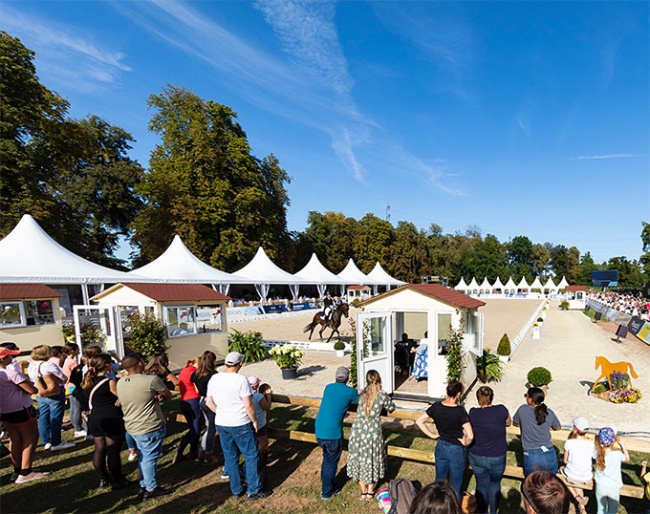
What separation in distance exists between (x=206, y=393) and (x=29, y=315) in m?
13.5

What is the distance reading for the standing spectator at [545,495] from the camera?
2.09 meters

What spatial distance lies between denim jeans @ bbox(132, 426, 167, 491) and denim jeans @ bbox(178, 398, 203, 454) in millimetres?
891

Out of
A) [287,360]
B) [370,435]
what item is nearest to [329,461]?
[370,435]

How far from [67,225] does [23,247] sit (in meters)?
14.9

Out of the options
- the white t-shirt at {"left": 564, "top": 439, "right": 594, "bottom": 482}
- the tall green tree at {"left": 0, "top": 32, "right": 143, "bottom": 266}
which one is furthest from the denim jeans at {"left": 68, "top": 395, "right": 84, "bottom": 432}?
the tall green tree at {"left": 0, "top": 32, "right": 143, "bottom": 266}

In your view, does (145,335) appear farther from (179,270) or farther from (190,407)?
(179,270)

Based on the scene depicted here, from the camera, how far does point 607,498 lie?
3.53 metres

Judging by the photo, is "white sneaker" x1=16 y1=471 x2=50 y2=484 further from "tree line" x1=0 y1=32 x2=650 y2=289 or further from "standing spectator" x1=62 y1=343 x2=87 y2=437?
"tree line" x1=0 y1=32 x2=650 y2=289

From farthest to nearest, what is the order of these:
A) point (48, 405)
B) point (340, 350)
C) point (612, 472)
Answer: point (340, 350) → point (48, 405) → point (612, 472)

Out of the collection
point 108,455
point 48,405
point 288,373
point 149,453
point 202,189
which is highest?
point 202,189

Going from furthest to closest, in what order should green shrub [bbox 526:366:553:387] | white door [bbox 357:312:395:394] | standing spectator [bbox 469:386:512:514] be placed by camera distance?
1. green shrub [bbox 526:366:553:387]
2. white door [bbox 357:312:395:394]
3. standing spectator [bbox 469:386:512:514]

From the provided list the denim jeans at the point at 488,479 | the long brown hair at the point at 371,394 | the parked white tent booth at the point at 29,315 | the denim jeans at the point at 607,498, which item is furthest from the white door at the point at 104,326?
the denim jeans at the point at 607,498

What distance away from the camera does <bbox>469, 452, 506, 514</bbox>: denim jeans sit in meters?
3.68

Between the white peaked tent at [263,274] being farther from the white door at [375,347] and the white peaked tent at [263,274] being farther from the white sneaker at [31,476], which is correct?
the white sneaker at [31,476]
